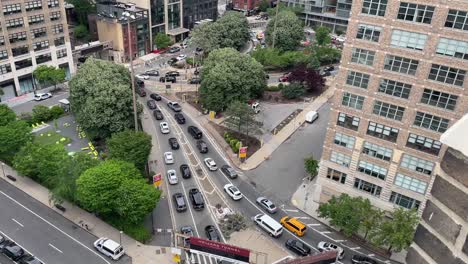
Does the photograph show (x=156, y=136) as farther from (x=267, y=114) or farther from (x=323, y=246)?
(x=323, y=246)

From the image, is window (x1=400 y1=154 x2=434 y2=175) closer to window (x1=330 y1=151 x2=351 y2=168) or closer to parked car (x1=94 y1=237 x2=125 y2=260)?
window (x1=330 y1=151 x2=351 y2=168)

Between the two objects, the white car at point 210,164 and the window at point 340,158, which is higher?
the window at point 340,158

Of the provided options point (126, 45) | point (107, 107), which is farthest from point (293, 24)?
point (107, 107)

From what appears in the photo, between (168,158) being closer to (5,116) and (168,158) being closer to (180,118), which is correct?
(180,118)

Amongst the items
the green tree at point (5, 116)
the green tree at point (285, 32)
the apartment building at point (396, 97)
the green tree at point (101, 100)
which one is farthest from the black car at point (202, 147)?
the green tree at point (285, 32)

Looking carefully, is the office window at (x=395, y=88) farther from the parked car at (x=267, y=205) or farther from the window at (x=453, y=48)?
the parked car at (x=267, y=205)

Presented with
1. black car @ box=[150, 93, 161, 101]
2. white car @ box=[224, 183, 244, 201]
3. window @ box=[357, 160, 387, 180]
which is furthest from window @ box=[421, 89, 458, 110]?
black car @ box=[150, 93, 161, 101]

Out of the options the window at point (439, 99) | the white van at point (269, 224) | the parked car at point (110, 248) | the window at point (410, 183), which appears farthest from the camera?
the white van at point (269, 224)
